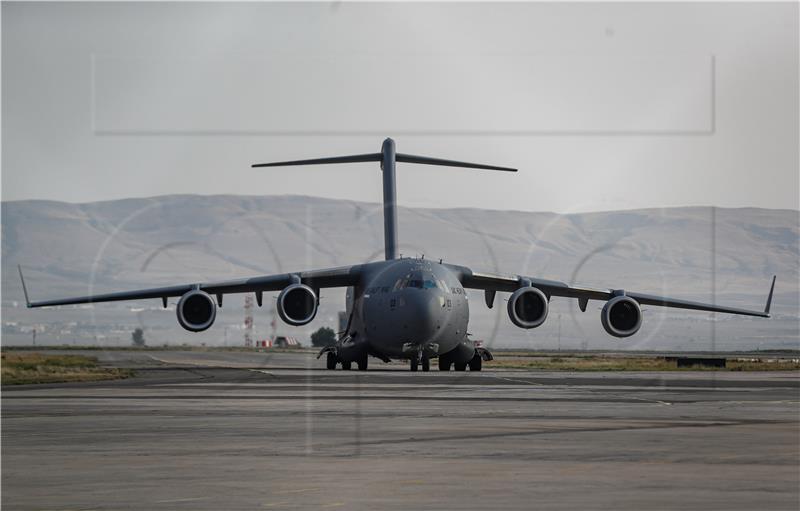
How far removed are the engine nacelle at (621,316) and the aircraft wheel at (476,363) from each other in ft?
15.7

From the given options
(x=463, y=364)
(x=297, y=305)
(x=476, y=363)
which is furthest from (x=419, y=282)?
(x=476, y=363)

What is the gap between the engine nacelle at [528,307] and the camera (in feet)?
154

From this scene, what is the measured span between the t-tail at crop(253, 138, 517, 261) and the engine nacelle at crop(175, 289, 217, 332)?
7058mm

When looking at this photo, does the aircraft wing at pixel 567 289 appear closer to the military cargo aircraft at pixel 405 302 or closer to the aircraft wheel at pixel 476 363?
the military cargo aircraft at pixel 405 302

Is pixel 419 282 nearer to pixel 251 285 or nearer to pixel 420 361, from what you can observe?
pixel 420 361

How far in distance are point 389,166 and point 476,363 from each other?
32.8ft

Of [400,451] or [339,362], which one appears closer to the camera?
[400,451]

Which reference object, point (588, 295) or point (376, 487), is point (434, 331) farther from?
point (376, 487)

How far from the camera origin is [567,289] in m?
50.2

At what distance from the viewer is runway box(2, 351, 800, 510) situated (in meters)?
12.6

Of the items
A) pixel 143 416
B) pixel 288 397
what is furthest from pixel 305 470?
pixel 288 397

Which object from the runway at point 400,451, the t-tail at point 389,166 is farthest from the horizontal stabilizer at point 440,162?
the runway at point 400,451

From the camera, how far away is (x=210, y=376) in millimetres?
43625

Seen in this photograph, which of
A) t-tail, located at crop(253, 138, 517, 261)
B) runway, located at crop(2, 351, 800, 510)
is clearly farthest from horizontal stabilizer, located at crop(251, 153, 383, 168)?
runway, located at crop(2, 351, 800, 510)
